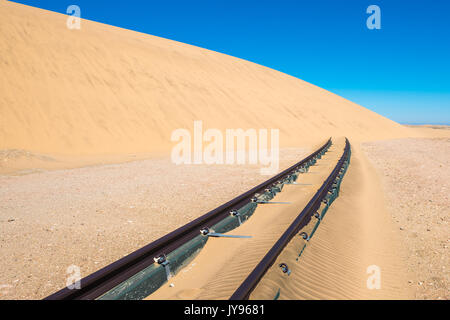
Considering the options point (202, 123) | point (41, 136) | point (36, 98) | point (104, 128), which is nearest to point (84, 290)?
point (41, 136)

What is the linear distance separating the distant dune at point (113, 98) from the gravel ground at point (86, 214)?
8188 mm

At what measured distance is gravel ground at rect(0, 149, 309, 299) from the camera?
4016 mm

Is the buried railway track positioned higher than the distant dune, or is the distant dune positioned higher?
the distant dune

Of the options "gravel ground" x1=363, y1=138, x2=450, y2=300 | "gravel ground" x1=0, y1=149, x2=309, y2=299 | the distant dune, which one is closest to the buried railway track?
"gravel ground" x1=0, y1=149, x2=309, y2=299

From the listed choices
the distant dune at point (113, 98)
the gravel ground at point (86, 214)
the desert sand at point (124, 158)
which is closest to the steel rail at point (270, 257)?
the desert sand at point (124, 158)

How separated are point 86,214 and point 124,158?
36.8 feet

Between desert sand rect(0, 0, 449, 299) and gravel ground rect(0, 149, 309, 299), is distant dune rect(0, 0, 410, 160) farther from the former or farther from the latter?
gravel ground rect(0, 149, 309, 299)

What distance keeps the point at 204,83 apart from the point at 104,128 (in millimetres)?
20802

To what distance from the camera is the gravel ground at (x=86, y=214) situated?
4016 mm

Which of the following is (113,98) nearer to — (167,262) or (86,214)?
(86,214)

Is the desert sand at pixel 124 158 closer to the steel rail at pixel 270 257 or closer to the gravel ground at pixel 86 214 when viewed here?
the gravel ground at pixel 86 214

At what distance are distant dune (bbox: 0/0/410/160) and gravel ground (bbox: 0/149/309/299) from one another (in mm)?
8188
